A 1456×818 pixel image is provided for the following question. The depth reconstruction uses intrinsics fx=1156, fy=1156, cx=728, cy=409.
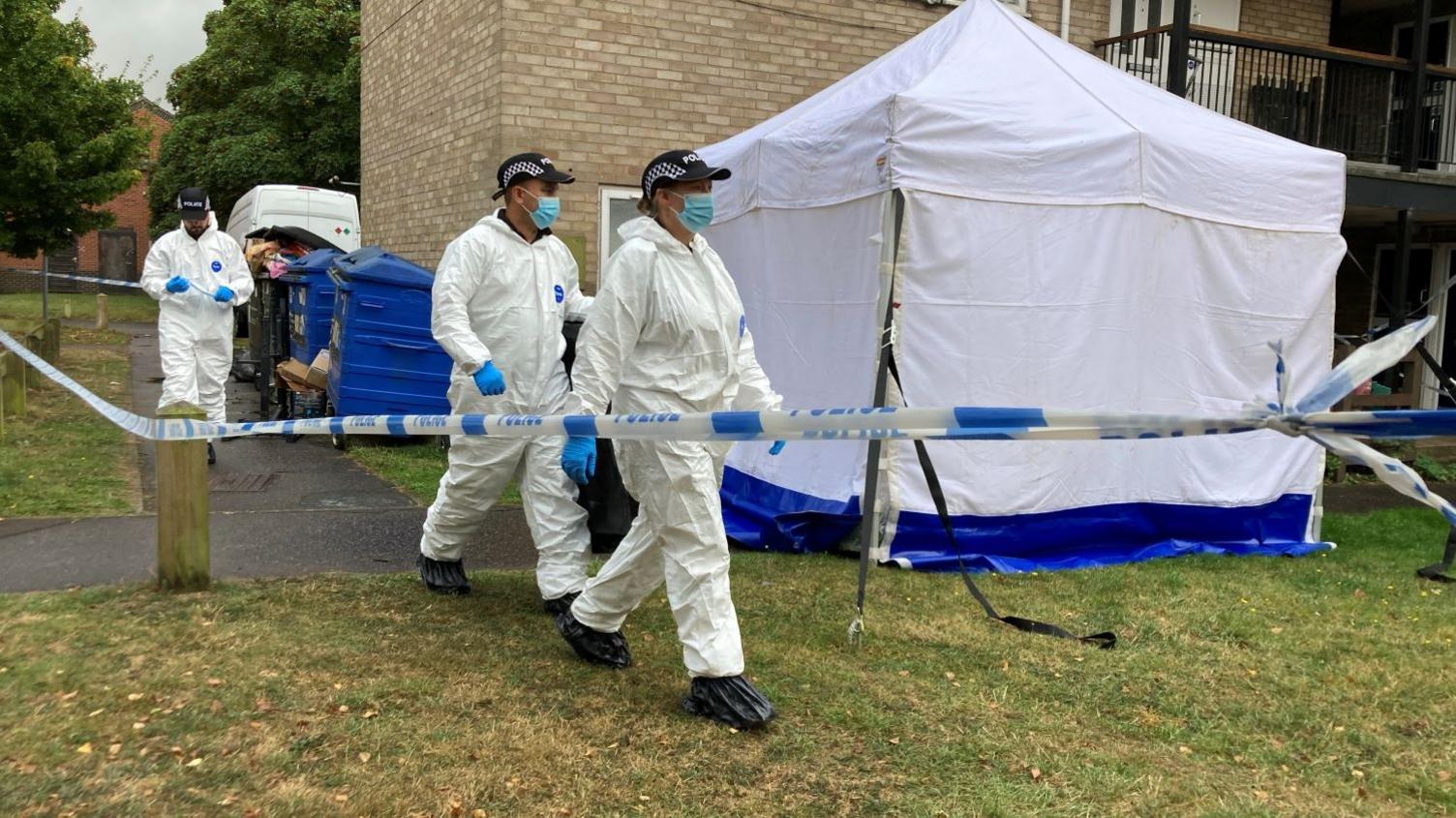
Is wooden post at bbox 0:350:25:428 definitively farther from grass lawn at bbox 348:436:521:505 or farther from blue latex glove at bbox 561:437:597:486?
blue latex glove at bbox 561:437:597:486

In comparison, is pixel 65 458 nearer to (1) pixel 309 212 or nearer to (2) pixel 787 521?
(2) pixel 787 521

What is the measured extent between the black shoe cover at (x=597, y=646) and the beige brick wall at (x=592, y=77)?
20.0 feet

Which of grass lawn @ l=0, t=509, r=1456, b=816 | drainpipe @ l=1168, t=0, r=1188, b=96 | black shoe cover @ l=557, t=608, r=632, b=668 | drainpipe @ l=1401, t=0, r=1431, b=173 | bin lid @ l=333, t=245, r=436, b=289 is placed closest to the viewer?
grass lawn @ l=0, t=509, r=1456, b=816

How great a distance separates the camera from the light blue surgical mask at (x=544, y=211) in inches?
196

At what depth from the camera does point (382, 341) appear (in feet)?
29.5

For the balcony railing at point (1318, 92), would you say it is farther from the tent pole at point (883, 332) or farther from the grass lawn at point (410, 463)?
the grass lawn at point (410, 463)

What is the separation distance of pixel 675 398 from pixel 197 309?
5.74 metres

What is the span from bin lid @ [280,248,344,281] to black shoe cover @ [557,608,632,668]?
22.0 ft

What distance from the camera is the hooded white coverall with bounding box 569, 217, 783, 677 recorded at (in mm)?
3836

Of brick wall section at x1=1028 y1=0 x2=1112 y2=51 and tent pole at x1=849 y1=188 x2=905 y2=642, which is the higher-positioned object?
brick wall section at x1=1028 y1=0 x2=1112 y2=51

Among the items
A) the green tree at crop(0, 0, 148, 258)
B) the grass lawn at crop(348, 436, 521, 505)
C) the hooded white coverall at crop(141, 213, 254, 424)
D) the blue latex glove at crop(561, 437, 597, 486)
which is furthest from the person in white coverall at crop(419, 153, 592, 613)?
the green tree at crop(0, 0, 148, 258)

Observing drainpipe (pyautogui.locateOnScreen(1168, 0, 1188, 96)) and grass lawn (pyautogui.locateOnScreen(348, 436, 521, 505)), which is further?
drainpipe (pyautogui.locateOnScreen(1168, 0, 1188, 96))

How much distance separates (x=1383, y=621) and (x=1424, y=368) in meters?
9.18

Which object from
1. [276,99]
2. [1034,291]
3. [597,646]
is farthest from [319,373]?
[276,99]
